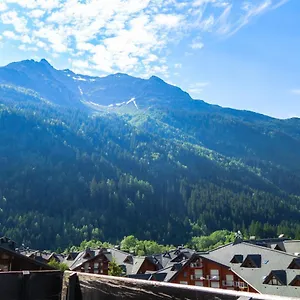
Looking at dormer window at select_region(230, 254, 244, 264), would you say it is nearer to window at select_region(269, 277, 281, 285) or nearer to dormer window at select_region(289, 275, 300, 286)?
window at select_region(269, 277, 281, 285)

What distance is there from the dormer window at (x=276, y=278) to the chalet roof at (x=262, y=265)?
34 centimetres

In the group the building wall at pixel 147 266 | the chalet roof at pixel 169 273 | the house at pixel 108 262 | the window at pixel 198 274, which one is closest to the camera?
the window at pixel 198 274

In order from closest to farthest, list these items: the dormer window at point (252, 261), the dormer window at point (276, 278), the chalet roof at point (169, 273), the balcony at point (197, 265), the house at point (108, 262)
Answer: the dormer window at point (276, 278)
the dormer window at point (252, 261)
the balcony at point (197, 265)
the chalet roof at point (169, 273)
the house at point (108, 262)

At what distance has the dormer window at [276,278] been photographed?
1418 inches

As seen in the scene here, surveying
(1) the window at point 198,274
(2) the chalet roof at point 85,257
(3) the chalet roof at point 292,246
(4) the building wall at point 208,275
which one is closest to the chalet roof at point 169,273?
(4) the building wall at point 208,275

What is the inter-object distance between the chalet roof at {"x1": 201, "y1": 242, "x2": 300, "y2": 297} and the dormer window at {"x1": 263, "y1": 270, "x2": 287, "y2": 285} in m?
0.34

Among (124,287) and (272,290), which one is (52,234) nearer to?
(272,290)

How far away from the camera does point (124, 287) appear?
303 cm

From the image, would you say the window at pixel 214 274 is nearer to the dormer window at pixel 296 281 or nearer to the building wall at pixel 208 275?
the building wall at pixel 208 275

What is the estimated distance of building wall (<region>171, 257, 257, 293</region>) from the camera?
146 feet

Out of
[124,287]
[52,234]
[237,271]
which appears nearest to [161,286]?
[124,287]

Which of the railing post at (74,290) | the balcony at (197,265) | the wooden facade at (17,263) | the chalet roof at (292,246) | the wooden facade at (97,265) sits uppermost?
the railing post at (74,290)

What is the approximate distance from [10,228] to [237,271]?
127m

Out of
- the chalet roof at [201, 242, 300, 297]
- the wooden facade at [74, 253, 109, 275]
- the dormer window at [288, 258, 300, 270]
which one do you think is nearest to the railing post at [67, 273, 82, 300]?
the chalet roof at [201, 242, 300, 297]
